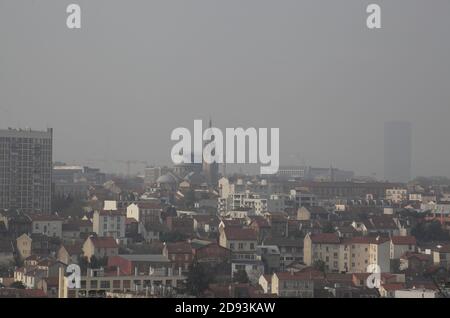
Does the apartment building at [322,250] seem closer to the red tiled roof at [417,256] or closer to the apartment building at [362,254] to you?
the apartment building at [362,254]

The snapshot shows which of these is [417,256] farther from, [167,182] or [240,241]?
[167,182]

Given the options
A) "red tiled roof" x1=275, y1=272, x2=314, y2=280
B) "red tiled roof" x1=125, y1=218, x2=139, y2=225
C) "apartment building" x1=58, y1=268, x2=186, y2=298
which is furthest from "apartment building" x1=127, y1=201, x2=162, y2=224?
"red tiled roof" x1=275, y1=272, x2=314, y2=280

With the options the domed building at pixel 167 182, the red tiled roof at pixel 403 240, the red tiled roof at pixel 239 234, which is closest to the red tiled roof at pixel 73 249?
the red tiled roof at pixel 239 234

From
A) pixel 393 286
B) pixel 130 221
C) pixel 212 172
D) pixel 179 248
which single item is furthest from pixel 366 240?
pixel 212 172

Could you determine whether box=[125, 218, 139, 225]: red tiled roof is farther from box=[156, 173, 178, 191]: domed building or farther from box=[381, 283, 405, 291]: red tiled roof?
box=[156, 173, 178, 191]: domed building
